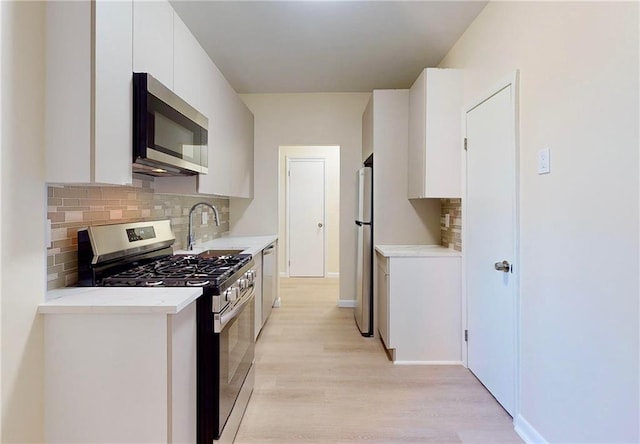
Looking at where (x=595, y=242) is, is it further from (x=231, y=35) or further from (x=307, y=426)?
(x=231, y=35)

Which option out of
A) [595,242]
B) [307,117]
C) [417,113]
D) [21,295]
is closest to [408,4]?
[417,113]

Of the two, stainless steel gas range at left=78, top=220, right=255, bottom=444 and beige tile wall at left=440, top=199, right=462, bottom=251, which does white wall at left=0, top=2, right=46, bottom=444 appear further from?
beige tile wall at left=440, top=199, right=462, bottom=251

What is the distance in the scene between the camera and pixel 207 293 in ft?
5.10

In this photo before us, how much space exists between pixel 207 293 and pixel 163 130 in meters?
0.81

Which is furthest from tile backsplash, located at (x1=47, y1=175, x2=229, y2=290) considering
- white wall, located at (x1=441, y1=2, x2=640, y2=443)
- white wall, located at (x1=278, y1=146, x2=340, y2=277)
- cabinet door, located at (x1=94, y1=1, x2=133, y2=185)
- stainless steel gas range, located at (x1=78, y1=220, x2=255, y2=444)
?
white wall, located at (x1=278, y1=146, x2=340, y2=277)

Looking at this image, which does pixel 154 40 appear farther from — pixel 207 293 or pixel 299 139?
pixel 299 139

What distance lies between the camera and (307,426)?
6.68ft

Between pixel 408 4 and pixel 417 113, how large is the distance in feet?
2.78

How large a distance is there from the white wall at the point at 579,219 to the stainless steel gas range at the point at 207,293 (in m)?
1.49

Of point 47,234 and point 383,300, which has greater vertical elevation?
point 47,234

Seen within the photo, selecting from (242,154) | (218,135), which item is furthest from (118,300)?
(242,154)

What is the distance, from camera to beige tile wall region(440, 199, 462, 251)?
9.53 feet

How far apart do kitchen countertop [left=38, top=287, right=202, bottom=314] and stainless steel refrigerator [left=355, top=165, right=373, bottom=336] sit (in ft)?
7.23

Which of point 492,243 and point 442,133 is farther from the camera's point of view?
point 442,133
